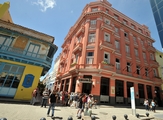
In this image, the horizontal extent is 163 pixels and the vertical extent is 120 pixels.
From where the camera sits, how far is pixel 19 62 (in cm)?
→ 1238

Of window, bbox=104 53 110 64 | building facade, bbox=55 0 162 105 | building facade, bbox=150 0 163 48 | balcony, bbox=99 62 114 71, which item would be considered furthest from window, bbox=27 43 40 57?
building facade, bbox=150 0 163 48

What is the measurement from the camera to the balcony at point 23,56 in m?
11.7

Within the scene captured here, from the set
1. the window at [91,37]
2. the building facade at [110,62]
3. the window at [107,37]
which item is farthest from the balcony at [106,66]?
the window at [107,37]

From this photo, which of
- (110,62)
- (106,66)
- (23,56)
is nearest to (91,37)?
(110,62)

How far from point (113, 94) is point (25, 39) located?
53.4 ft

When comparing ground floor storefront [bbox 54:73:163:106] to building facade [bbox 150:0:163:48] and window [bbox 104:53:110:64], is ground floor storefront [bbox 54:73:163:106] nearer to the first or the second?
window [bbox 104:53:110:64]

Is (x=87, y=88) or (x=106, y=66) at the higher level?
(x=106, y=66)

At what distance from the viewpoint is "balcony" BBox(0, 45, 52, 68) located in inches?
462

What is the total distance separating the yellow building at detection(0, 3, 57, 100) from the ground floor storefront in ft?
19.4

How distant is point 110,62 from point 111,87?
4300mm

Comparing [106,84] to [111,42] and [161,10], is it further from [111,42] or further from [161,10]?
[161,10]

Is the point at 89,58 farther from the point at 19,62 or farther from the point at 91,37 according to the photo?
the point at 19,62

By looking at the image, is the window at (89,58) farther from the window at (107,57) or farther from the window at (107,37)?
the window at (107,37)

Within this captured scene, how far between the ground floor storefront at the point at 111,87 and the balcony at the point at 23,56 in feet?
19.4
